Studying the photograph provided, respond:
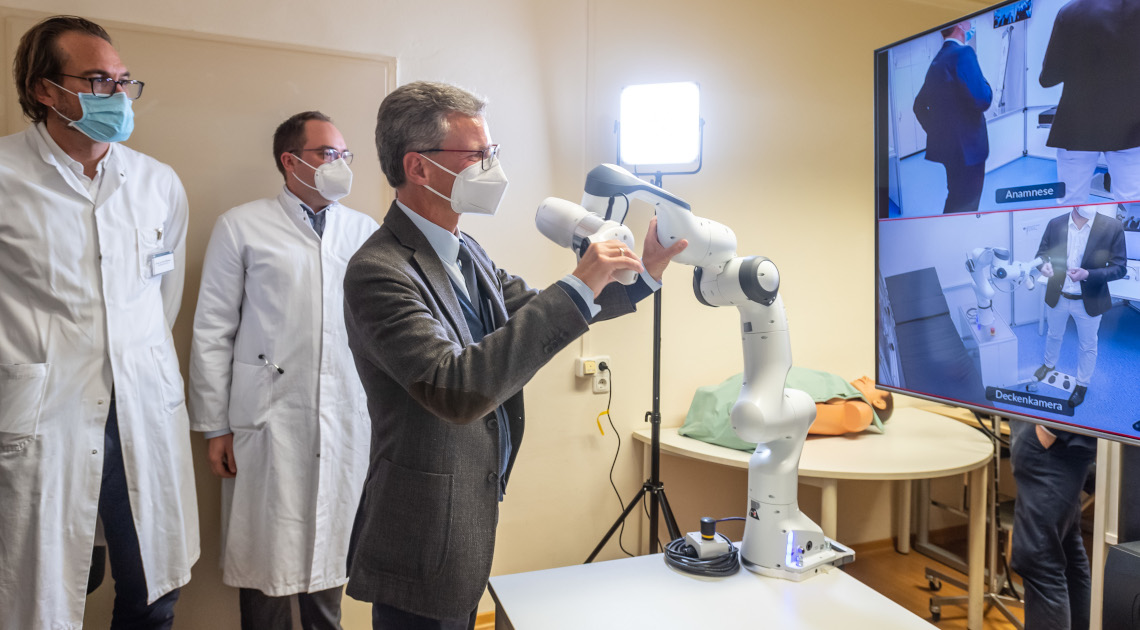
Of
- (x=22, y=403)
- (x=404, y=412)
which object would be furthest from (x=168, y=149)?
(x=404, y=412)

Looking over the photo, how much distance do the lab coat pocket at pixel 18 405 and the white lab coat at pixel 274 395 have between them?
0.44 meters

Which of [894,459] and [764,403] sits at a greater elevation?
[764,403]

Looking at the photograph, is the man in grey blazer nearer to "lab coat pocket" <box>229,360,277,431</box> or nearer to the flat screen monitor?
the flat screen monitor

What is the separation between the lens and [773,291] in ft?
4.53

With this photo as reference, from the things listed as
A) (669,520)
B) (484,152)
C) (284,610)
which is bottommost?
(284,610)

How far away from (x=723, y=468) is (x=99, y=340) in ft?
7.82

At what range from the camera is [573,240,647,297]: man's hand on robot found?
1.13m

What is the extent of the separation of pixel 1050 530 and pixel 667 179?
5.91 ft

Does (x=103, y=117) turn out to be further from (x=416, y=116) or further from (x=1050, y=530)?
(x=1050, y=530)

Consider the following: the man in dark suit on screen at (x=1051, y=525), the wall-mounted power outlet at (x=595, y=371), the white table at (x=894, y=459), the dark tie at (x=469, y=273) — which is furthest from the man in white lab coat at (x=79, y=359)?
the man in dark suit on screen at (x=1051, y=525)

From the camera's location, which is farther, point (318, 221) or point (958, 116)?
point (318, 221)

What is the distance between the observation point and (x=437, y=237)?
1.31 m

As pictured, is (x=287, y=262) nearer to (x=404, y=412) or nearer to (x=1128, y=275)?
(x=404, y=412)

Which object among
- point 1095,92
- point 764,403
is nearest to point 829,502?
point 764,403
